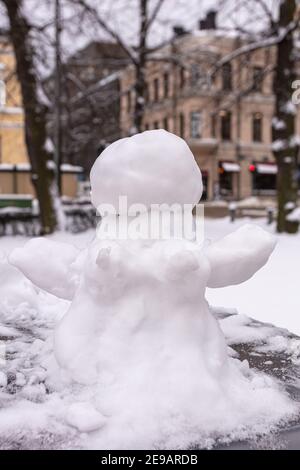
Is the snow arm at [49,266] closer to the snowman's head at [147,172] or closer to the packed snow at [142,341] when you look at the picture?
the packed snow at [142,341]

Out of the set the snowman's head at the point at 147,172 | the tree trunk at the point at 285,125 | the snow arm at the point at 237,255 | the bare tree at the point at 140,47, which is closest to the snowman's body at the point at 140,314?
the snow arm at the point at 237,255

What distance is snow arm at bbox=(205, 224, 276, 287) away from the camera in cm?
276

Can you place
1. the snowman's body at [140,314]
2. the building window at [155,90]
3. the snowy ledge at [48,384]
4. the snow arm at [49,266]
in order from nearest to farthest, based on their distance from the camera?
the snowy ledge at [48,384]
the snowman's body at [140,314]
the snow arm at [49,266]
the building window at [155,90]

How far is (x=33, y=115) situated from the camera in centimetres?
1289

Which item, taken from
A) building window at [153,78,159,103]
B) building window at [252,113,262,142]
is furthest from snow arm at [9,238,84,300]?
building window at [252,113,262,142]

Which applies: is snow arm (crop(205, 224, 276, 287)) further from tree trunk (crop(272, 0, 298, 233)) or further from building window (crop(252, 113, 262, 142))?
building window (crop(252, 113, 262, 142))

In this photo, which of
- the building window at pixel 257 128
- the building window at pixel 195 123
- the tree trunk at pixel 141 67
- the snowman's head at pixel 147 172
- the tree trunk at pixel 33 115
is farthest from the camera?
the building window at pixel 257 128

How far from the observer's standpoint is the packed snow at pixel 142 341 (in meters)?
2.20

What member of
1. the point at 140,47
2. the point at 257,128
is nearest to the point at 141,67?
the point at 140,47

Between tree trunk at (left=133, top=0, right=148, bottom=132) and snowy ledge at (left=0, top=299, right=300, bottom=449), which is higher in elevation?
tree trunk at (left=133, top=0, right=148, bottom=132)

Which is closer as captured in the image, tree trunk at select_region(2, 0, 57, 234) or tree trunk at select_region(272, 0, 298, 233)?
tree trunk at select_region(2, 0, 57, 234)

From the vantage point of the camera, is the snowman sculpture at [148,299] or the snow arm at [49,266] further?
the snow arm at [49,266]

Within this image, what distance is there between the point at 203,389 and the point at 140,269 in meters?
0.64
